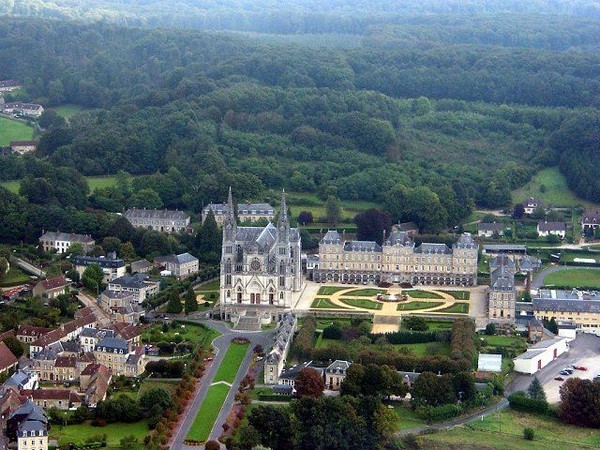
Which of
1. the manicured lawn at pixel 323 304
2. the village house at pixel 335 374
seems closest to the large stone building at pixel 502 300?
the manicured lawn at pixel 323 304

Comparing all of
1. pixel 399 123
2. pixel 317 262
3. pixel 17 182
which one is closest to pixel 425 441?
pixel 317 262

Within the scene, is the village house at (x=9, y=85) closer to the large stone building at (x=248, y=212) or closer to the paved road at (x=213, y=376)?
the large stone building at (x=248, y=212)

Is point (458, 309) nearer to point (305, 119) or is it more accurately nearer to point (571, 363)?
point (571, 363)

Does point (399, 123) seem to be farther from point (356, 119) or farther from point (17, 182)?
point (17, 182)

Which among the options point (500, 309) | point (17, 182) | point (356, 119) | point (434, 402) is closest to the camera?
point (434, 402)

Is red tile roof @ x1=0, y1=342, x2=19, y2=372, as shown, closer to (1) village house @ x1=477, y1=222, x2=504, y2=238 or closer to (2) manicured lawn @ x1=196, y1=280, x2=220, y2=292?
(2) manicured lawn @ x1=196, y1=280, x2=220, y2=292

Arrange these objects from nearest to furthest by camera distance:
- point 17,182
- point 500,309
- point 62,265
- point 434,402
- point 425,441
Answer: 1. point 425,441
2. point 434,402
3. point 500,309
4. point 62,265
5. point 17,182

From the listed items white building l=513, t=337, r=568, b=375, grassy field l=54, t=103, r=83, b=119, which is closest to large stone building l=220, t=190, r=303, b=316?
white building l=513, t=337, r=568, b=375
